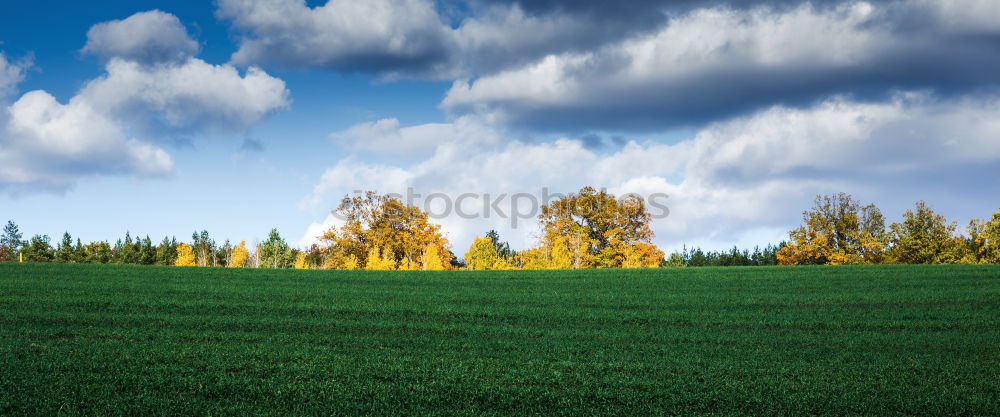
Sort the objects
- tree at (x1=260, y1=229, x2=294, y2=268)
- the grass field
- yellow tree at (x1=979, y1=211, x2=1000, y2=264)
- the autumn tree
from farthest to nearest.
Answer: tree at (x1=260, y1=229, x2=294, y2=268), the autumn tree, yellow tree at (x1=979, y1=211, x2=1000, y2=264), the grass field

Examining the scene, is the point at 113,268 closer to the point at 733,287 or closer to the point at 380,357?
the point at 380,357

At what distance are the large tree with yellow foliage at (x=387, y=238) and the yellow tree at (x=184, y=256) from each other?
33502mm

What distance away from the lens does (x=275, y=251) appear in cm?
8044

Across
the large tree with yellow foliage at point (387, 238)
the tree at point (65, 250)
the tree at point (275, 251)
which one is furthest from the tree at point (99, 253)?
the large tree with yellow foliage at point (387, 238)

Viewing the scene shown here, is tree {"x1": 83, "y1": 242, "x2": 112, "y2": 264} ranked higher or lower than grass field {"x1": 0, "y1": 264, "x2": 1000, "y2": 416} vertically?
higher

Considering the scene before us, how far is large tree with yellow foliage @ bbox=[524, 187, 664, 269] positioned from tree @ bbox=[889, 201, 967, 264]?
2099 centimetres

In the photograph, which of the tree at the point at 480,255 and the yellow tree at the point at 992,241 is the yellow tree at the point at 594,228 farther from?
the yellow tree at the point at 992,241

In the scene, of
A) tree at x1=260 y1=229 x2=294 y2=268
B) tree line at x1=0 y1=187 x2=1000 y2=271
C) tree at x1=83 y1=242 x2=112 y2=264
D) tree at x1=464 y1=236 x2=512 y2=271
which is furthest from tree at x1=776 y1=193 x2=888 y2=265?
tree at x1=83 y1=242 x2=112 y2=264

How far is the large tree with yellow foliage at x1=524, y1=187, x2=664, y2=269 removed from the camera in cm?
6112

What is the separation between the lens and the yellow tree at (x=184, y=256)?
87688 millimetres

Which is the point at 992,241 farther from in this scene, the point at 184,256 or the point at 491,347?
the point at 184,256

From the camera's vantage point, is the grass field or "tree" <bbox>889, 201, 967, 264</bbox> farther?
"tree" <bbox>889, 201, 967, 264</bbox>

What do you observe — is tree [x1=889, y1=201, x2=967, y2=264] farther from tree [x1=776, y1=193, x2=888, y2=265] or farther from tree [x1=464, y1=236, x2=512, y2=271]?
tree [x1=464, y1=236, x2=512, y2=271]

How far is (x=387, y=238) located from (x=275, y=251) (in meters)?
23.8
